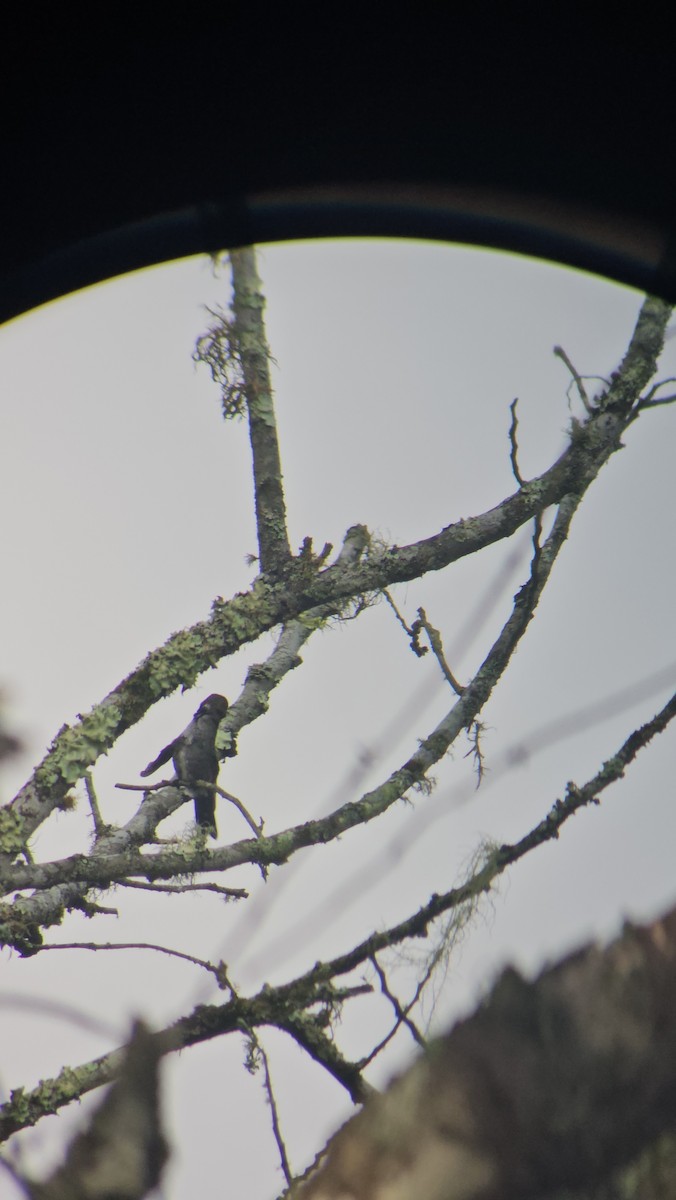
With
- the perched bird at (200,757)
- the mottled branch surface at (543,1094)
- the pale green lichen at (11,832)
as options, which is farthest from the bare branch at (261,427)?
the mottled branch surface at (543,1094)

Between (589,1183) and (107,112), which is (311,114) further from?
(589,1183)

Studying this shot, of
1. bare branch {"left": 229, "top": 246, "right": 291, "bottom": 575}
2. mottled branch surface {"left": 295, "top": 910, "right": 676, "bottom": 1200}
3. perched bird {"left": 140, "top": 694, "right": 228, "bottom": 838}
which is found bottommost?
mottled branch surface {"left": 295, "top": 910, "right": 676, "bottom": 1200}

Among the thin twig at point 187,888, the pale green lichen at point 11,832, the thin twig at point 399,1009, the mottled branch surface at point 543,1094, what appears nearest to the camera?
the mottled branch surface at point 543,1094

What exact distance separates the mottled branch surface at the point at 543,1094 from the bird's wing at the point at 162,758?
0.79m

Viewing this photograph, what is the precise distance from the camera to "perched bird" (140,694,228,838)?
1271 mm

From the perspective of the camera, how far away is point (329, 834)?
1.20 meters

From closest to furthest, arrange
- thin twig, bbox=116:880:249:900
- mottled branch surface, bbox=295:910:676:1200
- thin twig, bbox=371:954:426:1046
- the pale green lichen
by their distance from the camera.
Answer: mottled branch surface, bbox=295:910:676:1200
thin twig, bbox=371:954:426:1046
thin twig, bbox=116:880:249:900
the pale green lichen

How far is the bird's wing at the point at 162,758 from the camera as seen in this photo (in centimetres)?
136

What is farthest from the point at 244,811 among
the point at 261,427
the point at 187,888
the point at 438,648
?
the point at 261,427

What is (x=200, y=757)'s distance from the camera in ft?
4.19

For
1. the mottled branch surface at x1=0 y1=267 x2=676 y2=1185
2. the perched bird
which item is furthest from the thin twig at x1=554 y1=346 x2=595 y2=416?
the perched bird

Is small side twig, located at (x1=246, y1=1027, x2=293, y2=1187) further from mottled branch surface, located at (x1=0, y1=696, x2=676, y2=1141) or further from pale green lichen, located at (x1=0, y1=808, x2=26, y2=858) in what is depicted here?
pale green lichen, located at (x1=0, y1=808, x2=26, y2=858)

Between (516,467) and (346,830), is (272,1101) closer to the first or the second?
(346,830)

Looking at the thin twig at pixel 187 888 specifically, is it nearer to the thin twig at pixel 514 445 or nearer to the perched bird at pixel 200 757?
the perched bird at pixel 200 757
